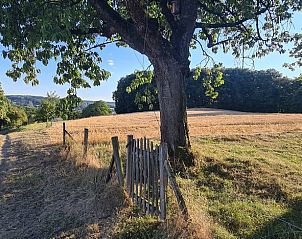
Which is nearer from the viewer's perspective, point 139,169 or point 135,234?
point 135,234

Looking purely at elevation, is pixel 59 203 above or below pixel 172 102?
below

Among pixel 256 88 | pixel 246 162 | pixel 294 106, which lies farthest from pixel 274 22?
pixel 256 88

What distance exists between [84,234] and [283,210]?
4.32 meters

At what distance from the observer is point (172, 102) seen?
29.1 ft

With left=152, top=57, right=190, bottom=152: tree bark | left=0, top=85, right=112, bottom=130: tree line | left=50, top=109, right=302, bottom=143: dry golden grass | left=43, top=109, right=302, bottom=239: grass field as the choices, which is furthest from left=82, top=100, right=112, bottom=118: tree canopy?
left=152, top=57, right=190, bottom=152: tree bark

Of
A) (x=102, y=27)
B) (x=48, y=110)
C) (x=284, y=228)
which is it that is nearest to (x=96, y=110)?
(x=48, y=110)

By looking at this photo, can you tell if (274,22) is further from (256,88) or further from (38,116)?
(256,88)

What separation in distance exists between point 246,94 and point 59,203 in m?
70.5

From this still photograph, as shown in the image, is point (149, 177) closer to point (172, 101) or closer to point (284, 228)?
point (284, 228)

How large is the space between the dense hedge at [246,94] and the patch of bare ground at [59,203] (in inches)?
2225

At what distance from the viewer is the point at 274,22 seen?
11.4 m

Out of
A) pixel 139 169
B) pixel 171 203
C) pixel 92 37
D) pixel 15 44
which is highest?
pixel 92 37

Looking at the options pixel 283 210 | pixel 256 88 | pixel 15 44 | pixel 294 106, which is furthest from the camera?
pixel 256 88

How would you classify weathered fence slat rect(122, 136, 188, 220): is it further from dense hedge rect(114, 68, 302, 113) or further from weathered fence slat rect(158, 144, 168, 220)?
dense hedge rect(114, 68, 302, 113)
